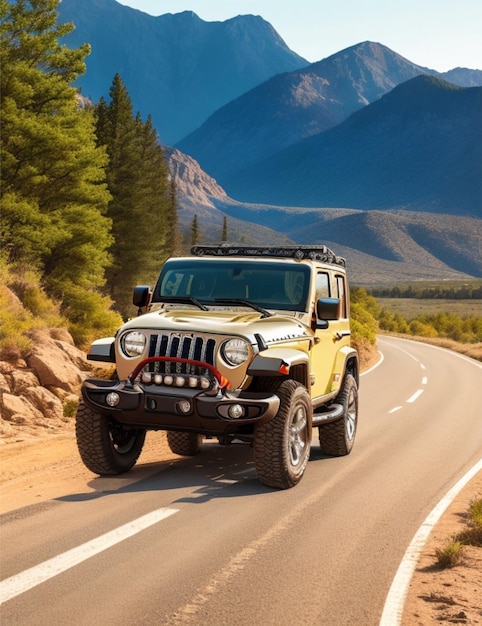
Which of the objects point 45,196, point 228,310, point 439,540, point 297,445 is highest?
point 45,196

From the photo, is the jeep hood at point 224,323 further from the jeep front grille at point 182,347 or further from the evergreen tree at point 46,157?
the evergreen tree at point 46,157

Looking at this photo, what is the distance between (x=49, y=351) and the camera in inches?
682

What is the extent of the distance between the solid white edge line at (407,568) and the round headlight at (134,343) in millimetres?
3344

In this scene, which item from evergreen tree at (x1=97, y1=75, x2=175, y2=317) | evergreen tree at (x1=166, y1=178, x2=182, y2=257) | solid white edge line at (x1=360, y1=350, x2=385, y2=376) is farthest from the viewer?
evergreen tree at (x1=166, y1=178, x2=182, y2=257)

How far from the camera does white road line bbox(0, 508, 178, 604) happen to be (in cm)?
542

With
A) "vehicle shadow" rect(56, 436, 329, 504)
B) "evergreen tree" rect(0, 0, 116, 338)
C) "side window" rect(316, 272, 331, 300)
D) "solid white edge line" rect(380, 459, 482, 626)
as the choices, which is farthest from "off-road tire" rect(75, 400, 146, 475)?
"evergreen tree" rect(0, 0, 116, 338)

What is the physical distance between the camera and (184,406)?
25.9 feet

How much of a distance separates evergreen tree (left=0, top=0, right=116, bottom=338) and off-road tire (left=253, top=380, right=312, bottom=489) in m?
20.7

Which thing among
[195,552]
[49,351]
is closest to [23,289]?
[49,351]

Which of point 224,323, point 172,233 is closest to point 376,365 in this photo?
point 224,323

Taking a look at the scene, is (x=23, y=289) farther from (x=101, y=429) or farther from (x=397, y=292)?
(x=397, y=292)

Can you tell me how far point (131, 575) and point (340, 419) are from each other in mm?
5600

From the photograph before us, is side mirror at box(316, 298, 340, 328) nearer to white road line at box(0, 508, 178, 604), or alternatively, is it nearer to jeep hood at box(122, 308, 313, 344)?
jeep hood at box(122, 308, 313, 344)

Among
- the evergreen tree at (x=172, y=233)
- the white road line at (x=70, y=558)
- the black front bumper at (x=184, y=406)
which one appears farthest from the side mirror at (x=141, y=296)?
the evergreen tree at (x=172, y=233)
